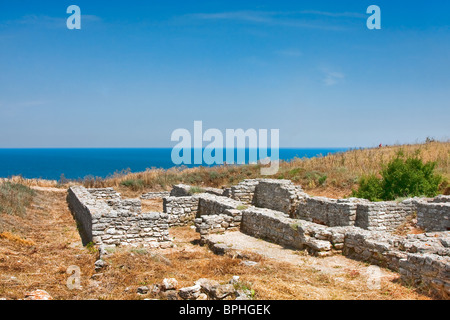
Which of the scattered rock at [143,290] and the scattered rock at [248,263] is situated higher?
the scattered rock at [143,290]

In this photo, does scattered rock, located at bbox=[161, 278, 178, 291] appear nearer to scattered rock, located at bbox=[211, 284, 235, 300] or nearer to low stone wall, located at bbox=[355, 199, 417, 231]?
scattered rock, located at bbox=[211, 284, 235, 300]

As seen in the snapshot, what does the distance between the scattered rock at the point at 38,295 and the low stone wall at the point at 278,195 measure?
1084cm

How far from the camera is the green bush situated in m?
15.3

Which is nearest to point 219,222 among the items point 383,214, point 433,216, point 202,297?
point 383,214

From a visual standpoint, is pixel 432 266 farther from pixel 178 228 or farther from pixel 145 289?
pixel 178 228

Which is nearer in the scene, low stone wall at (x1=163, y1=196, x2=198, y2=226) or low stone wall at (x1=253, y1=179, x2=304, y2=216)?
low stone wall at (x1=163, y1=196, x2=198, y2=226)

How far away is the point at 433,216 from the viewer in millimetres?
11469

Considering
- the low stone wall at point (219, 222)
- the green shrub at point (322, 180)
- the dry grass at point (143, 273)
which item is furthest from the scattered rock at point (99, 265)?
the green shrub at point (322, 180)

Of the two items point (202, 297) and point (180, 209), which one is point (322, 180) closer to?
point (180, 209)

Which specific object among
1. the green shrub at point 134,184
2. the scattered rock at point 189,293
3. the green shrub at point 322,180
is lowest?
the green shrub at point 134,184

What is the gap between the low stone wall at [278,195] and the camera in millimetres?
15523

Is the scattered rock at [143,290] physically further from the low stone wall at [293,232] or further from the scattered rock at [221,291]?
the low stone wall at [293,232]

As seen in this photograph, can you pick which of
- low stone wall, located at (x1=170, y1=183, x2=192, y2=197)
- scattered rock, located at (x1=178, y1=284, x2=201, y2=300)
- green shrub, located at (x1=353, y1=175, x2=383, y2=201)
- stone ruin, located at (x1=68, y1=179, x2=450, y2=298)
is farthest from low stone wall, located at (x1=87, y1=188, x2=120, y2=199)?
scattered rock, located at (x1=178, y1=284, x2=201, y2=300)

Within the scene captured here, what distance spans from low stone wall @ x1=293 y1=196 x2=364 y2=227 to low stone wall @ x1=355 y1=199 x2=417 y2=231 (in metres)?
0.29
